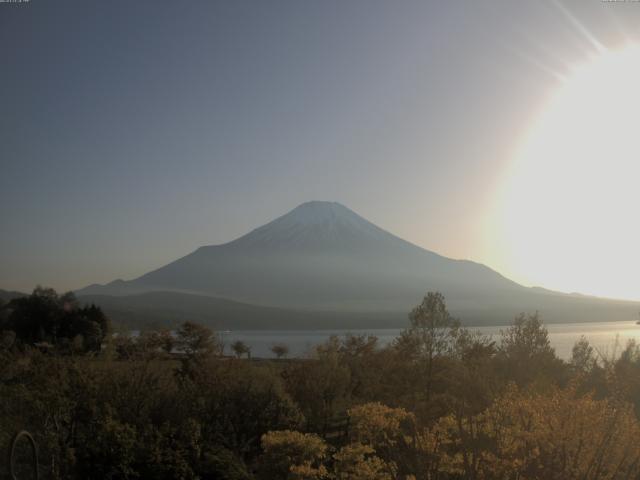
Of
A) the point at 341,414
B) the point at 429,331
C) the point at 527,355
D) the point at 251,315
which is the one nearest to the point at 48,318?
the point at 341,414

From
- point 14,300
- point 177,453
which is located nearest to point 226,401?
point 177,453

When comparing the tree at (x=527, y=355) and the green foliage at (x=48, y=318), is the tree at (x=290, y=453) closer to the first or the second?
the tree at (x=527, y=355)

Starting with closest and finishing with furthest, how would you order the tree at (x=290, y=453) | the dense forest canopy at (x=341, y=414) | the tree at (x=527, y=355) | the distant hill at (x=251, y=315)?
the dense forest canopy at (x=341, y=414)
the tree at (x=290, y=453)
the tree at (x=527, y=355)
the distant hill at (x=251, y=315)

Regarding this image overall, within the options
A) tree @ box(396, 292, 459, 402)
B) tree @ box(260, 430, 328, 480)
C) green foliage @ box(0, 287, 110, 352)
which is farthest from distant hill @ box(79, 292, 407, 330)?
tree @ box(260, 430, 328, 480)

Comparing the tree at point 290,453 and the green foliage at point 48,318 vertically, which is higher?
the green foliage at point 48,318

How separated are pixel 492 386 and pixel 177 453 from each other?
8.25 m

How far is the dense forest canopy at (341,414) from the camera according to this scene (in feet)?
24.5

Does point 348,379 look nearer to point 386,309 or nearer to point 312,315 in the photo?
point 312,315

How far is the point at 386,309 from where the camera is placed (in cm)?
16975

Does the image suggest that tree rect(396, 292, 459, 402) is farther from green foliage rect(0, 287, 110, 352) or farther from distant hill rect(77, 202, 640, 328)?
distant hill rect(77, 202, 640, 328)

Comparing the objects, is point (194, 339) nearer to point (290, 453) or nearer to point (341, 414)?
point (341, 414)

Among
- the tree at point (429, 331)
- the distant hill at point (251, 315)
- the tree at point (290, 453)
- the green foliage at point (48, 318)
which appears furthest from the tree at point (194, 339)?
the distant hill at point (251, 315)

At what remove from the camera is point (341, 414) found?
20.0m

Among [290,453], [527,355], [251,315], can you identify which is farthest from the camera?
[251,315]
